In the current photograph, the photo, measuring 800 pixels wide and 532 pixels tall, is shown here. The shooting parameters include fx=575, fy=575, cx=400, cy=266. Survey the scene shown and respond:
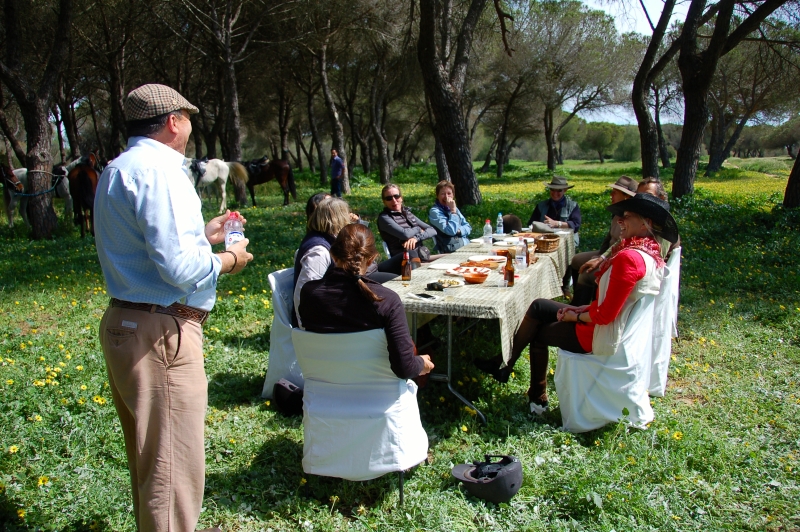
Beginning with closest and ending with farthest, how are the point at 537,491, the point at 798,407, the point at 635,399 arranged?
the point at 537,491, the point at 635,399, the point at 798,407

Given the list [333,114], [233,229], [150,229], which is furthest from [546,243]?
[333,114]

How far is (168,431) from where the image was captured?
205 cm

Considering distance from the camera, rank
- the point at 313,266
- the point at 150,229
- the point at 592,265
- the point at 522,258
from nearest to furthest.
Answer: the point at 150,229
the point at 313,266
the point at 522,258
the point at 592,265

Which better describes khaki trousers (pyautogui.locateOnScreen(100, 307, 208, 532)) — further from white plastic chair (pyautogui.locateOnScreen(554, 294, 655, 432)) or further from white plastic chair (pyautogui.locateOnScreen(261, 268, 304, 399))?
white plastic chair (pyautogui.locateOnScreen(554, 294, 655, 432))

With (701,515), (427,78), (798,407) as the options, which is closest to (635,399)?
(701,515)

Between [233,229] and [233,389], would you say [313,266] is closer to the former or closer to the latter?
[233,229]

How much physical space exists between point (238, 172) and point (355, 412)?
43.6ft

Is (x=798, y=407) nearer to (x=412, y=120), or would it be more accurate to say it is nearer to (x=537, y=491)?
(x=537, y=491)

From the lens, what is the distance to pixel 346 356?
2688mm

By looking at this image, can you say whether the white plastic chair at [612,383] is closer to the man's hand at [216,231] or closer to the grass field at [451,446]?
the grass field at [451,446]

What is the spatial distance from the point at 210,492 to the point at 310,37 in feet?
53.6

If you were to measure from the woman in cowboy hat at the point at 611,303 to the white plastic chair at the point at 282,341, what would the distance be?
1564 millimetres

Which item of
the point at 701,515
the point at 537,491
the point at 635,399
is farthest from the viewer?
the point at 635,399

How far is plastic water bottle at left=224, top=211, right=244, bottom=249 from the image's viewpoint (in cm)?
254
